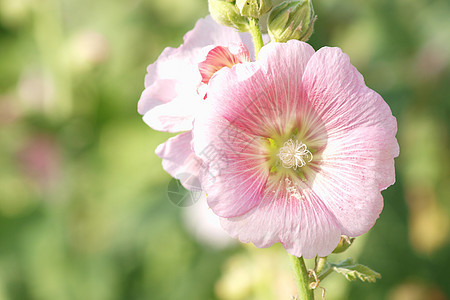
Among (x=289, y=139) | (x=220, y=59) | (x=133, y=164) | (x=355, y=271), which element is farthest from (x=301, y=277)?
(x=133, y=164)

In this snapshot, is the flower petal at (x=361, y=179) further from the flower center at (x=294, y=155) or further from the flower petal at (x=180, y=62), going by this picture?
the flower petal at (x=180, y=62)

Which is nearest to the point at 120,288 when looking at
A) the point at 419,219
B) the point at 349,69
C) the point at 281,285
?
the point at 281,285

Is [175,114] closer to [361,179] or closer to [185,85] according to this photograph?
[185,85]

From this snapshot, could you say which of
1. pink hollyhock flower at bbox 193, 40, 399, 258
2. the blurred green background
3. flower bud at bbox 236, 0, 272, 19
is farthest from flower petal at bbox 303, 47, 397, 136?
the blurred green background

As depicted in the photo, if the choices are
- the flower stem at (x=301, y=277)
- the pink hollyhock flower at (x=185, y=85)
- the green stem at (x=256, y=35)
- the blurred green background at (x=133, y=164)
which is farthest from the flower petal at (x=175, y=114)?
the blurred green background at (x=133, y=164)

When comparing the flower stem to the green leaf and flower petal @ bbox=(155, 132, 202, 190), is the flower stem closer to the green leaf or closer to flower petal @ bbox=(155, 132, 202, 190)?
the green leaf

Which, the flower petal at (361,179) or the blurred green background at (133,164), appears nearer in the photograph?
the flower petal at (361,179)

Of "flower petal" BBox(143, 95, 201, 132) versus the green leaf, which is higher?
"flower petal" BBox(143, 95, 201, 132)
